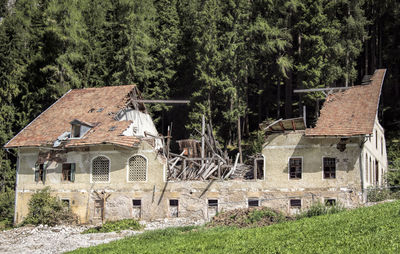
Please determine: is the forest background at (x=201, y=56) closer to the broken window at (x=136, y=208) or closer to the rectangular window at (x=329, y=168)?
the broken window at (x=136, y=208)

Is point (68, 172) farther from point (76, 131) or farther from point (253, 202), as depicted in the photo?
point (253, 202)

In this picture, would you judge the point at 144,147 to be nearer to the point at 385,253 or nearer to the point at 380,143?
the point at 380,143

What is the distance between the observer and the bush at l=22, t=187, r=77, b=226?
1235 inches

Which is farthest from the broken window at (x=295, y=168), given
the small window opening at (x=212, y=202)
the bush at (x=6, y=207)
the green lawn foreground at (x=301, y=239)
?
the bush at (x=6, y=207)

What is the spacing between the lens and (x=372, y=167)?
103 feet

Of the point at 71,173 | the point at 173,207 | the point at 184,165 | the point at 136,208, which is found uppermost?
the point at 184,165

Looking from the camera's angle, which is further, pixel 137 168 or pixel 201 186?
pixel 137 168

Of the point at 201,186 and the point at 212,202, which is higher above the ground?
the point at 201,186

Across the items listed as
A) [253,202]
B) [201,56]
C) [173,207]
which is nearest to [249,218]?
[253,202]

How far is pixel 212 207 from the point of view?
98.9 ft

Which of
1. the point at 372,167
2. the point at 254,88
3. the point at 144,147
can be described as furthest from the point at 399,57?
the point at 144,147

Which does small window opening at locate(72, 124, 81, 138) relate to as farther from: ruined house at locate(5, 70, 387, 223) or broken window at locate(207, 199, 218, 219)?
broken window at locate(207, 199, 218, 219)

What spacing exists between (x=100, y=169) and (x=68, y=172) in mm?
2381

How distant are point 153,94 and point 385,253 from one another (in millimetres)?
32555
